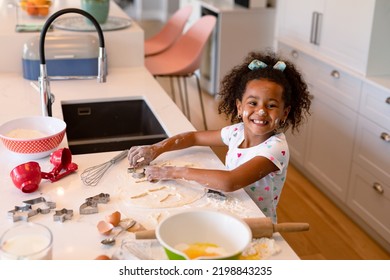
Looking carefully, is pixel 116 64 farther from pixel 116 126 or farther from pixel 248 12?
pixel 248 12

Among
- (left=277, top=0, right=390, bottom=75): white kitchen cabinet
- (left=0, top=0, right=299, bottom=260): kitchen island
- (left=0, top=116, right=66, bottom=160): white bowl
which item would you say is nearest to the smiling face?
(left=0, top=0, right=299, bottom=260): kitchen island

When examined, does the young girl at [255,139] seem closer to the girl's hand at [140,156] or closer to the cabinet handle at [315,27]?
the girl's hand at [140,156]

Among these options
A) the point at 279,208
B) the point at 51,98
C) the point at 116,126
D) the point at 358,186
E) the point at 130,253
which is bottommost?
the point at 279,208

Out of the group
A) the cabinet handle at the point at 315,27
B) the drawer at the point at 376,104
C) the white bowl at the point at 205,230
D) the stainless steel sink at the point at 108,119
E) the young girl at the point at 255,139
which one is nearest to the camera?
the white bowl at the point at 205,230

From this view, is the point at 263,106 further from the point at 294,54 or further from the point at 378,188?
the point at 294,54

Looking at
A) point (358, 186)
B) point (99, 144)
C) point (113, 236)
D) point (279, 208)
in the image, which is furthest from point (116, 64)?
point (113, 236)

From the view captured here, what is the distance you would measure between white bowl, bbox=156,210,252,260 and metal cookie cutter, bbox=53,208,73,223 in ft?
1.18

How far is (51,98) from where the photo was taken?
1951 millimetres

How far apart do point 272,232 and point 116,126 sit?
4.28 ft

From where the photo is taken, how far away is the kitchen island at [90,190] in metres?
1.38

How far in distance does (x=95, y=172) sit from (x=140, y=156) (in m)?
0.15

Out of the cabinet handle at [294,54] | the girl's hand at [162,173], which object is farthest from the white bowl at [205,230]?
the cabinet handle at [294,54]

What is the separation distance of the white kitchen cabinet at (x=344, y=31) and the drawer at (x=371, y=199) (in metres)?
0.54

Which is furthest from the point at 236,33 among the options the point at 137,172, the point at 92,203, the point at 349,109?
the point at 92,203
